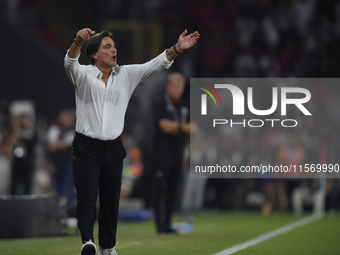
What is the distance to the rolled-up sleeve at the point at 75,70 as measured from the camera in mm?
4781

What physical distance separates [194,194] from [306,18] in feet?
27.8

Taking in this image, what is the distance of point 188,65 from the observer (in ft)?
59.9

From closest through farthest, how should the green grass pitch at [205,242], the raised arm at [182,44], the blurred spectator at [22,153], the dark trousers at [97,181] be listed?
the dark trousers at [97,181] → the raised arm at [182,44] → the green grass pitch at [205,242] → the blurred spectator at [22,153]

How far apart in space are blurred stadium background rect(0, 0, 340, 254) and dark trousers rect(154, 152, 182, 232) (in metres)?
1.77

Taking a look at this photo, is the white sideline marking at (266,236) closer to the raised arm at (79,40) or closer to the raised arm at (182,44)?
the raised arm at (182,44)

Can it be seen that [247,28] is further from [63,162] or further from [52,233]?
[52,233]

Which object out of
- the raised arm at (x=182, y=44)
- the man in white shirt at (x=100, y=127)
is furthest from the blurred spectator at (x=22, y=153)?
the raised arm at (x=182, y=44)

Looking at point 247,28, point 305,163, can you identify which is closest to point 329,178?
point 305,163

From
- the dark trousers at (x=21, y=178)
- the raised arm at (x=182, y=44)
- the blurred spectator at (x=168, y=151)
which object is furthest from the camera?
the dark trousers at (x=21, y=178)

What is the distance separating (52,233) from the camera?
805cm

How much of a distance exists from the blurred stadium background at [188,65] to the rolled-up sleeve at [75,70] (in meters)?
5.10

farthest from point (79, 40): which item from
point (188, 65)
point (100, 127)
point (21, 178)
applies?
point (188, 65)

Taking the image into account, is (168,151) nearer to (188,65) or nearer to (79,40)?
(79,40)

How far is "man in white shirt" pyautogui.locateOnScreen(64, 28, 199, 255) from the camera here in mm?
4902
